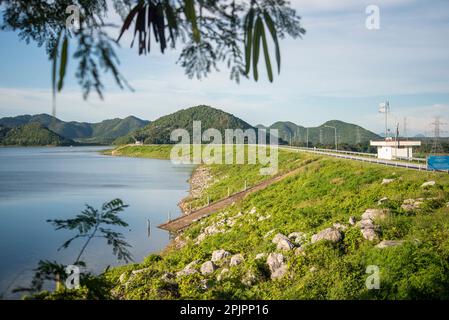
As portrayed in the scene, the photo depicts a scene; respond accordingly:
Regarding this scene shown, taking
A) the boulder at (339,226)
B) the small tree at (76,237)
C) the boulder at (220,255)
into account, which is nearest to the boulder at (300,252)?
the boulder at (339,226)

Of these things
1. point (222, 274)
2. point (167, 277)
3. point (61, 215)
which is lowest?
point (61, 215)

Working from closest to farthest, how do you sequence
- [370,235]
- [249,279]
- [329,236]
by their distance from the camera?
[249,279]
[370,235]
[329,236]

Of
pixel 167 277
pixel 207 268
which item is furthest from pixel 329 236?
pixel 167 277

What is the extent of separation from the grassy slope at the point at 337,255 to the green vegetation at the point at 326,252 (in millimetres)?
24

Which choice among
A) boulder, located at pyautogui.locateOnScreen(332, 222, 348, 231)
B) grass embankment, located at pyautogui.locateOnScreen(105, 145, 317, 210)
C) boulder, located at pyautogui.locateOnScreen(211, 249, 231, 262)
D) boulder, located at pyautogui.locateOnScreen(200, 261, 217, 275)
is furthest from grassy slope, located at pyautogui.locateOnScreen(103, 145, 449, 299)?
grass embankment, located at pyautogui.locateOnScreen(105, 145, 317, 210)

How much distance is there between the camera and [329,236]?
525 inches

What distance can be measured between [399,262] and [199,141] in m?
122

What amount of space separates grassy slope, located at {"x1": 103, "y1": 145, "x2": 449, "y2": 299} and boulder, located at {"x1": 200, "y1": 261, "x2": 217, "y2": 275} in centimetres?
35

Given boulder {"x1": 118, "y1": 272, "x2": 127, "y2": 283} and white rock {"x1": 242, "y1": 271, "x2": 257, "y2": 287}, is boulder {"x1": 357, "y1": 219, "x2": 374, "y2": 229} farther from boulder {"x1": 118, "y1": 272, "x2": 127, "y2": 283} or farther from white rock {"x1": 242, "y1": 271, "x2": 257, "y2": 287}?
boulder {"x1": 118, "y1": 272, "x2": 127, "y2": 283}

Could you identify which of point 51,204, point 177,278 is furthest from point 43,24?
point 51,204

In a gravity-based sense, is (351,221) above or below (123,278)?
above

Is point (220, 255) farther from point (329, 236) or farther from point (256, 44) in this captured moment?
point (256, 44)

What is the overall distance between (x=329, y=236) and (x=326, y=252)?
3.36ft
